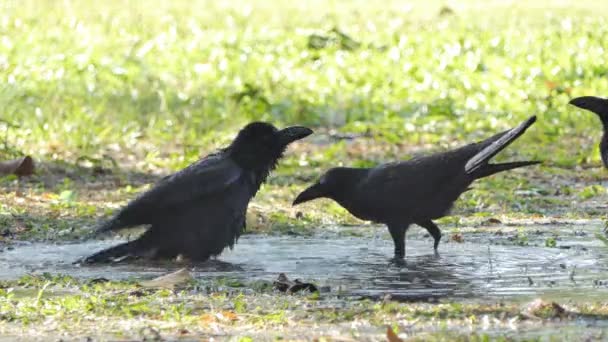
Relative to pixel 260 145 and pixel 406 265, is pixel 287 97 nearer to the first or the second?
pixel 260 145

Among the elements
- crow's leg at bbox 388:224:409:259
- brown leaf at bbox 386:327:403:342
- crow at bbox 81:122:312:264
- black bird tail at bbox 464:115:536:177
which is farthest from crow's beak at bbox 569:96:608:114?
brown leaf at bbox 386:327:403:342

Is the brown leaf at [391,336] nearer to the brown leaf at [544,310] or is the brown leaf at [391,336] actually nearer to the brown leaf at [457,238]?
the brown leaf at [544,310]

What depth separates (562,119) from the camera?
13.9 metres

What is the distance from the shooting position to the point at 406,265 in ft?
25.8

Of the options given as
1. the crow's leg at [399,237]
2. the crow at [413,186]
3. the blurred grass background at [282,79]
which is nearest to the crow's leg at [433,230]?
the crow at [413,186]

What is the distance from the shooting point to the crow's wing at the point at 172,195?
8227 millimetres

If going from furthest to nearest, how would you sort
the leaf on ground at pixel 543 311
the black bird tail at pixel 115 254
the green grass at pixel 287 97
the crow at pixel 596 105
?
1. the green grass at pixel 287 97
2. the crow at pixel 596 105
3. the black bird tail at pixel 115 254
4. the leaf on ground at pixel 543 311

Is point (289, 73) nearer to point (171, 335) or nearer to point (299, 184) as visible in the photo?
point (299, 184)

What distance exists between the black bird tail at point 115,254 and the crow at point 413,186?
1300 millimetres

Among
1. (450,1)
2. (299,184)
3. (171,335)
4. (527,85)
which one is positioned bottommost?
(171,335)

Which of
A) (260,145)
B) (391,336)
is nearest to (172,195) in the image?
(260,145)

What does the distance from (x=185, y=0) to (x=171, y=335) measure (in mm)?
22672

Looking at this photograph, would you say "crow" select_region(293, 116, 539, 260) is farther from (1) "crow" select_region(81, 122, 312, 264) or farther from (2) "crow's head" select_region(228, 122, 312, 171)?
(1) "crow" select_region(81, 122, 312, 264)

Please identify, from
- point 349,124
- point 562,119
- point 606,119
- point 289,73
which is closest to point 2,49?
point 289,73
